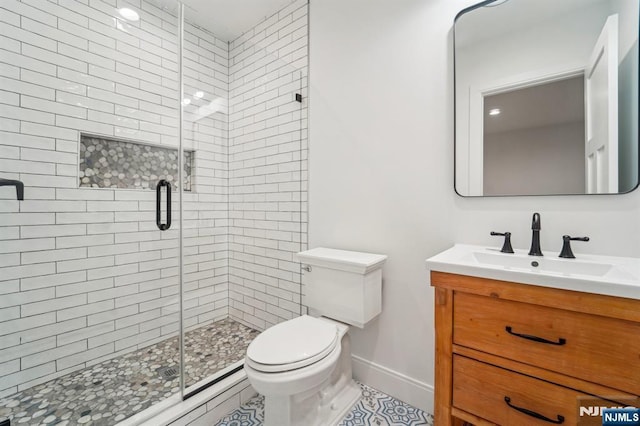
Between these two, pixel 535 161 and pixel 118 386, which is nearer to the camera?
pixel 535 161

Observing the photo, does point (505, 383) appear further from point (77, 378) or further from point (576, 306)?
A: point (77, 378)

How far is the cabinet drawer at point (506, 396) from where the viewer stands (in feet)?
2.85

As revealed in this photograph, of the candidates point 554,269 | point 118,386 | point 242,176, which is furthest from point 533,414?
point 242,176

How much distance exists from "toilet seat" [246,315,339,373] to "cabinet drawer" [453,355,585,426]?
0.57 m

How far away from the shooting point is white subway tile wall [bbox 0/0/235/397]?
1512 millimetres

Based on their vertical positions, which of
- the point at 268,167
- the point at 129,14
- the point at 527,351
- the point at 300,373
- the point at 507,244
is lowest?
the point at 300,373

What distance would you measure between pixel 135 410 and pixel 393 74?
7.57ft

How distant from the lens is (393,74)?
1650mm

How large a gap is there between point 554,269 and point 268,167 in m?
1.90

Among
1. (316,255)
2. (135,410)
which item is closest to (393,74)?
(316,255)

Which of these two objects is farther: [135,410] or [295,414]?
[135,410]

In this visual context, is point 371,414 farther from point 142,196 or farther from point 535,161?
point 142,196

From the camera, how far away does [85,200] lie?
1742mm

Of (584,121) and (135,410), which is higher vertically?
(584,121)
